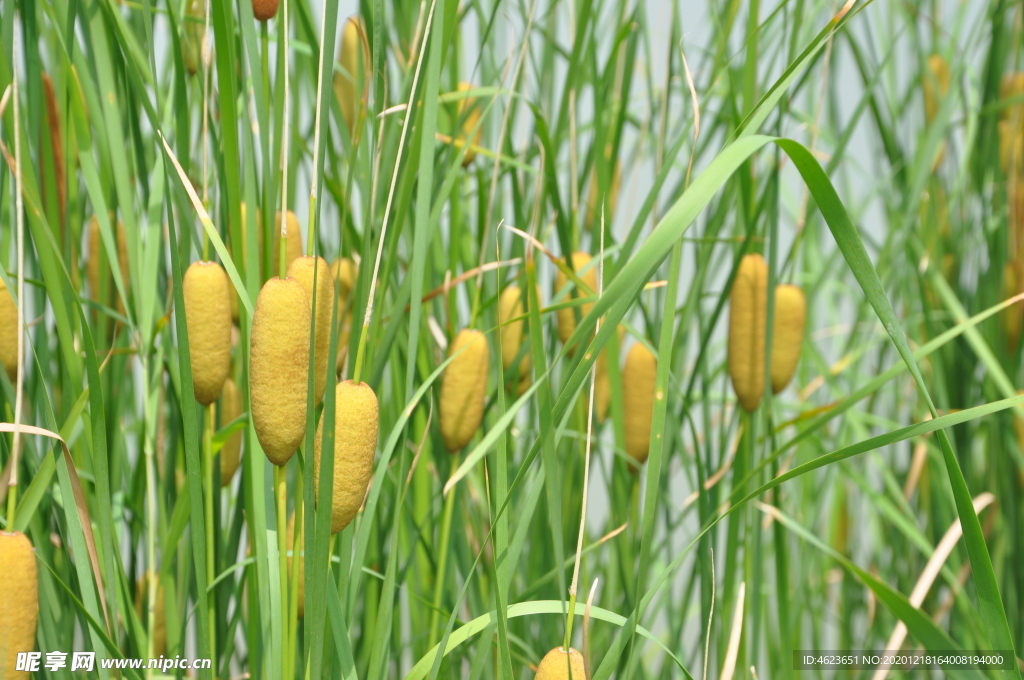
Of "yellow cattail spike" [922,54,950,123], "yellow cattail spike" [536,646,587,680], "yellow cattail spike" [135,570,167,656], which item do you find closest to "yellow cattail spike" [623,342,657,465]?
"yellow cattail spike" [536,646,587,680]

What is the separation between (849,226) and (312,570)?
11.7 inches

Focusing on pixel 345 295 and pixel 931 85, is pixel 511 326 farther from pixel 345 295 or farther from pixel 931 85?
pixel 931 85

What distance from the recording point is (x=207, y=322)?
20.3 inches

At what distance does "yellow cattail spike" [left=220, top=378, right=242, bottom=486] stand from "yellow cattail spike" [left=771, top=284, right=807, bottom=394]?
441mm

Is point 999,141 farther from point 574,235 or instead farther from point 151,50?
point 151,50

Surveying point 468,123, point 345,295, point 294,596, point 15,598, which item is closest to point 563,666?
point 294,596

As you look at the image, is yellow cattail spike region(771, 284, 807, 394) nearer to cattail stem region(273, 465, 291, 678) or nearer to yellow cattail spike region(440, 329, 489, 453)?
yellow cattail spike region(440, 329, 489, 453)

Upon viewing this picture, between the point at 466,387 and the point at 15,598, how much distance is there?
0.30 metres

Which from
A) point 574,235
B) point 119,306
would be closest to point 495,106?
point 574,235

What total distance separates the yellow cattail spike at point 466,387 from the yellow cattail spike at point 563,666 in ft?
0.72

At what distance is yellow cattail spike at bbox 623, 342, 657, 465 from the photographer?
70cm

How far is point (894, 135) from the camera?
120 centimetres

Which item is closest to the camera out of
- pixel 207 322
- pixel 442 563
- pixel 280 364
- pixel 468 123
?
pixel 280 364

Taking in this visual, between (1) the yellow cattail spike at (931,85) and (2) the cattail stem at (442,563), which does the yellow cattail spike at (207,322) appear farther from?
(1) the yellow cattail spike at (931,85)
